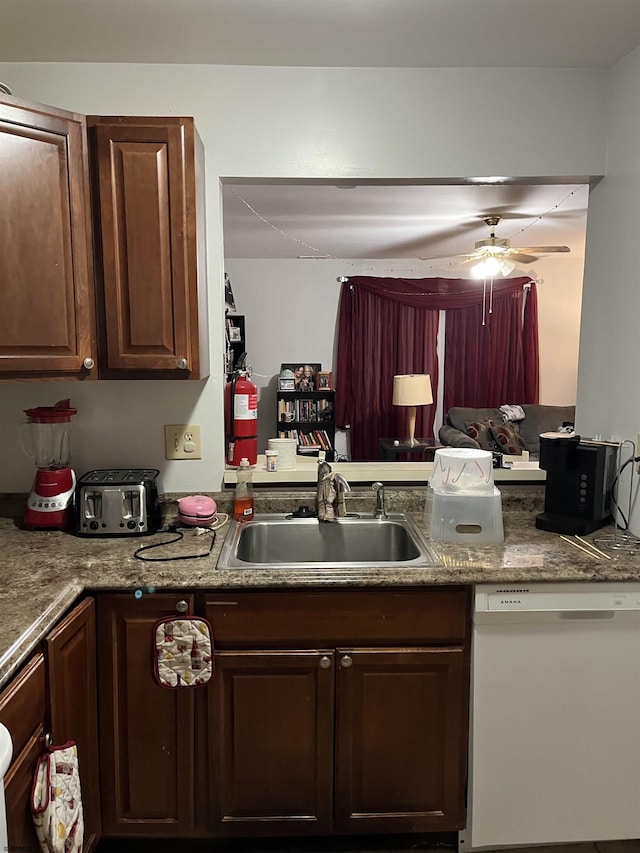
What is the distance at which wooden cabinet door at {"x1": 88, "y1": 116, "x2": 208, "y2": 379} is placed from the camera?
5.69 feet

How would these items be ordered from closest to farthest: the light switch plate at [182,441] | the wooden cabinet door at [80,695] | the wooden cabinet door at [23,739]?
the wooden cabinet door at [23,739], the wooden cabinet door at [80,695], the light switch plate at [182,441]

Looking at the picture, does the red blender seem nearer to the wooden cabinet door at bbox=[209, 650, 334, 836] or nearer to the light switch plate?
the light switch plate

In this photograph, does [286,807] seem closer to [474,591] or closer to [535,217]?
[474,591]

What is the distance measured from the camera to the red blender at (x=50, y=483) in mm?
1948

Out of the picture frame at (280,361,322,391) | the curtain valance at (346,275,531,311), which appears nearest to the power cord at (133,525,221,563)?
the picture frame at (280,361,322,391)

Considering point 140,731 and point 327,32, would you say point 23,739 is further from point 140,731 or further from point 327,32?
point 327,32

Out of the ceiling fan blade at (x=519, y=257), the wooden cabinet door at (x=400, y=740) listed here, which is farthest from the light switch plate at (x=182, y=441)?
the ceiling fan blade at (x=519, y=257)

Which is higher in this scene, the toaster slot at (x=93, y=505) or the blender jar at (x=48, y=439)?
the blender jar at (x=48, y=439)

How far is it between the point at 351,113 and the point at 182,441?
1.26 m

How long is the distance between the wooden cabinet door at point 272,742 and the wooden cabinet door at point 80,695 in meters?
0.31

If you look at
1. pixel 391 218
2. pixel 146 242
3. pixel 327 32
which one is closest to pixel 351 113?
pixel 327 32

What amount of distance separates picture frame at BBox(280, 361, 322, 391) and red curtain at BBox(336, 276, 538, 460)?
0.27 metres

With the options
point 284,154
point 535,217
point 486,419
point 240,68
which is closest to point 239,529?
point 284,154

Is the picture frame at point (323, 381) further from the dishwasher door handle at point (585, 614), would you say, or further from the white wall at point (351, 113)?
the dishwasher door handle at point (585, 614)
